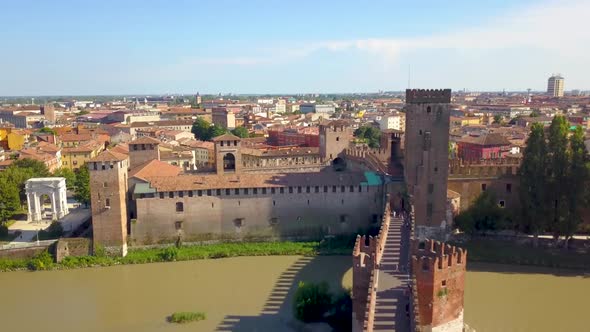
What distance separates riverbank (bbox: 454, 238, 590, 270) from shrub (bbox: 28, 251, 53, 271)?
1977 centimetres

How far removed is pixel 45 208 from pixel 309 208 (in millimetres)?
18755

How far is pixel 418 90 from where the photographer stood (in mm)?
25859

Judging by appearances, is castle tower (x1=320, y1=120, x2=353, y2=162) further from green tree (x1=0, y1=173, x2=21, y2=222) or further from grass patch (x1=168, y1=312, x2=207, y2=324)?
green tree (x1=0, y1=173, x2=21, y2=222)

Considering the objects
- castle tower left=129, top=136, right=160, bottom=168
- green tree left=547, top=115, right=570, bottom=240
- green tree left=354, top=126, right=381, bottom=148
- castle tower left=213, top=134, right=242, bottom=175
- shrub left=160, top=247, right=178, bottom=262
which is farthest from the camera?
green tree left=354, top=126, right=381, bottom=148

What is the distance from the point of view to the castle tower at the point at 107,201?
26.2 m

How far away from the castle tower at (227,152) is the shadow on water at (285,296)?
8.77m

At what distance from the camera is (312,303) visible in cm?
1881

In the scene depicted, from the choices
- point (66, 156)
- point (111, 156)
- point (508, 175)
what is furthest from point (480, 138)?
point (66, 156)

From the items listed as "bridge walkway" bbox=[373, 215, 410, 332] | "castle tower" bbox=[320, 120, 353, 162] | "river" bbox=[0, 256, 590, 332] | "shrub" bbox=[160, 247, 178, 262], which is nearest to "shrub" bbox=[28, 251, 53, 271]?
"river" bbox=[0, 256, 590, 332]

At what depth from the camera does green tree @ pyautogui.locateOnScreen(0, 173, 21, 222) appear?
30.1 m

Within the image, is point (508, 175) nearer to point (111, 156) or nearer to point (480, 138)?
point (480, 138)

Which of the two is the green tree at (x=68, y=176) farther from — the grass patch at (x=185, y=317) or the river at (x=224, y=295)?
the grass patch at (x=185, y=317)

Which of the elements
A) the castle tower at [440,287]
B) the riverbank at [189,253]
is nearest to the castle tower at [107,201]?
the riverbank at [189,253]

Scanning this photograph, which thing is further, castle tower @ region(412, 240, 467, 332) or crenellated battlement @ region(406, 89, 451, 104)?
crenellated battlement @ region(406, 89, 451, 104)
